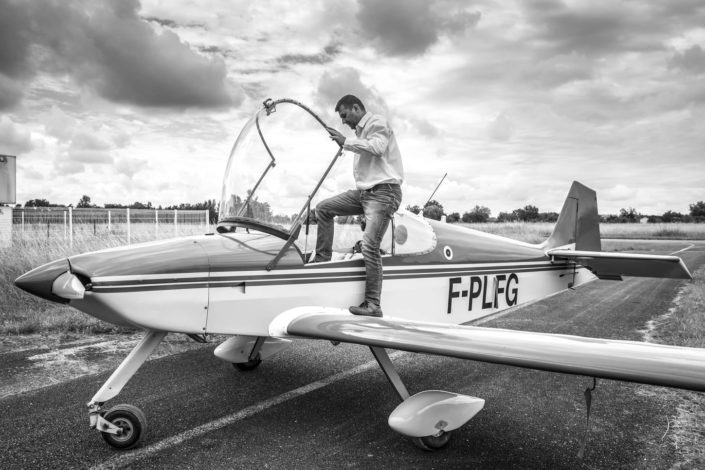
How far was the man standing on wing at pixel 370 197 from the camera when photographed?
14.2ft

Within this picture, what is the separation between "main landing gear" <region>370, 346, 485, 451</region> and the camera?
3.42 metres

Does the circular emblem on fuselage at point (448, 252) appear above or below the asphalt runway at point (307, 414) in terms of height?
above

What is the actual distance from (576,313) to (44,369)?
25.6ft

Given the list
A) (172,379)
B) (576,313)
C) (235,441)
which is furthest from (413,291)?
(576,313)

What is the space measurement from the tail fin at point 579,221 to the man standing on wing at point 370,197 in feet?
11.4

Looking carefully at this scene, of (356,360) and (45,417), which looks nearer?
(45,417)

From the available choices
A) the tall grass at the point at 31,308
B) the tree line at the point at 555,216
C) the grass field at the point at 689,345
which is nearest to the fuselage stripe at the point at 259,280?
the grass field at the point at 689,345

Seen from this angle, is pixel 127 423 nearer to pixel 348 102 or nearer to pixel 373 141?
pixel 373 141

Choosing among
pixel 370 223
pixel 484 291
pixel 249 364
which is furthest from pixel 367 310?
pixel 484 291

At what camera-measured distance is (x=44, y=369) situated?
5168mm

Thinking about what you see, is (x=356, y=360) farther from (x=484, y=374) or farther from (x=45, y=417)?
(x=45, y=417)

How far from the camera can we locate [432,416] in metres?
3.46

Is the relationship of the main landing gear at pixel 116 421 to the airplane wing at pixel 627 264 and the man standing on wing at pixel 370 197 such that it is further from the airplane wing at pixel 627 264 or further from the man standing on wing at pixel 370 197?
the airplane wing at pixel 627 264

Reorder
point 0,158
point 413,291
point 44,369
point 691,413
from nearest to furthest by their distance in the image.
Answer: point 691,413
point 413,291
point 44,369
point 0,158
